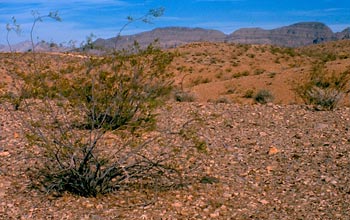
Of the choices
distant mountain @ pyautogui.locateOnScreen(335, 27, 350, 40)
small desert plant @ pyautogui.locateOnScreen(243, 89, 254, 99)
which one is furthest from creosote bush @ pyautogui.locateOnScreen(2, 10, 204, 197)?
distant mountain @ pyautogui.locateOnScreen(335, 27, 350, 40)

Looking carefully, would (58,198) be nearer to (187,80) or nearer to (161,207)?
(161,207)

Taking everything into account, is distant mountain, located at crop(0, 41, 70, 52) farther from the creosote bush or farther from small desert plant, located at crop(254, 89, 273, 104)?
small desert plant, located at crop(254, 89, 273, 104)

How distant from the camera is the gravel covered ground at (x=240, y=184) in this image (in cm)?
804

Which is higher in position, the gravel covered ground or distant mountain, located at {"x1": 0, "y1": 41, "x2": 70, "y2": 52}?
distant mountain, located at {"x1": 0, "y1": 41, "x2": 70, "y2": 52}

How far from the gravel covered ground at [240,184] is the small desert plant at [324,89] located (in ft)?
9.40

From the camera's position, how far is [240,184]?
9.26 meters

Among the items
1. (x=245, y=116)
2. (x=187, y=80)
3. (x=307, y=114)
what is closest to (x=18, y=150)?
(x=245, y=116)

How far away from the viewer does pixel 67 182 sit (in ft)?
28.9

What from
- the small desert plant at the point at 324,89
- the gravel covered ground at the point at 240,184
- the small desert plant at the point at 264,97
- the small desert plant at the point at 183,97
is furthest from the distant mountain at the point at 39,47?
the small desert plant at the point at 264,97

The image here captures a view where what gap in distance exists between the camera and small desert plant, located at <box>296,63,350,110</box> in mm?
16802

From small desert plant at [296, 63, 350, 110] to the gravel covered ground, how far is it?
2865mm

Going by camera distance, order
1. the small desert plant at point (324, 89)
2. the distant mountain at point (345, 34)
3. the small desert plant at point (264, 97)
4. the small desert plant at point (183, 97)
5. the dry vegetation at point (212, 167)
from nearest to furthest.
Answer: the dry vegetation at point (212, 167) → the small desert plant at point (324, 89) → the small desert plant at point (183, 97) → the small desert plant at point (264, 97) → the distant mountain at point (345, 34)

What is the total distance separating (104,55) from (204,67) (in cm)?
3477

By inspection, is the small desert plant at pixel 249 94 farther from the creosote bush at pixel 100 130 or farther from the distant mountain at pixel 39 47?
the distant mountain at pixel 39 47
